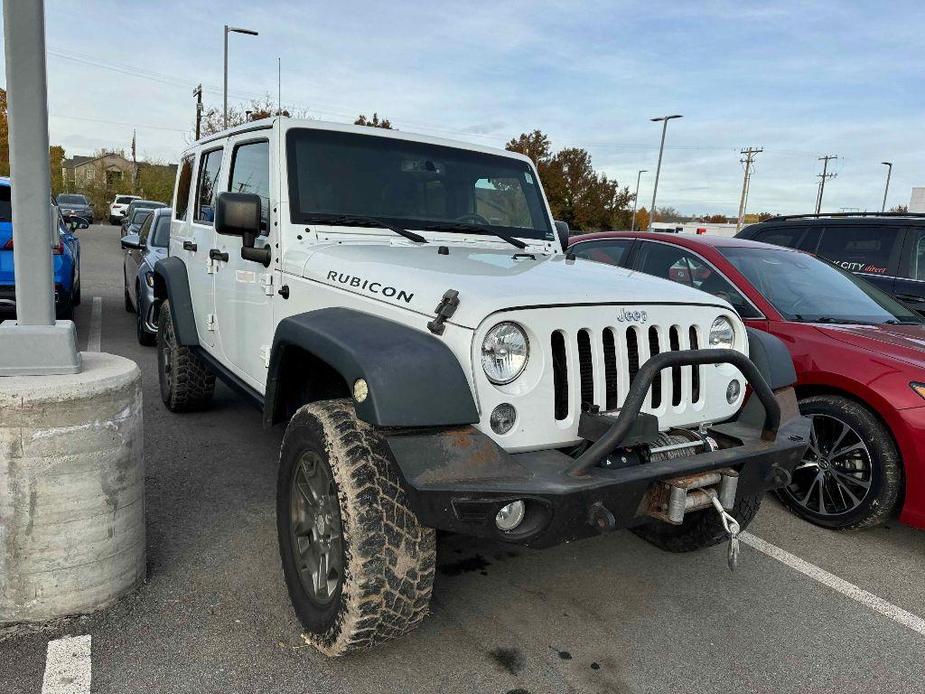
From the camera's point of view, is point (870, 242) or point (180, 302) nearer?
point (180, 302)

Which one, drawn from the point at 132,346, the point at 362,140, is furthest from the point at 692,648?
the point at 132,346

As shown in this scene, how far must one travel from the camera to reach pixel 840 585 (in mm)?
3430

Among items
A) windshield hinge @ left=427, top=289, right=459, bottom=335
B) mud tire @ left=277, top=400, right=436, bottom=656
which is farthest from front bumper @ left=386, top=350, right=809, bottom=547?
windshield hinge @ left=427, top=289, right=459, bottom=335

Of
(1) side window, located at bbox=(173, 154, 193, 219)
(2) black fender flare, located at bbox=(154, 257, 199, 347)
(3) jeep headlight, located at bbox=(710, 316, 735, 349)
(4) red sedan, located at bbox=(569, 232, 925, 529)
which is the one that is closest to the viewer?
(3) jeep headlight, located at bbox=(710, 316, 735, 349)

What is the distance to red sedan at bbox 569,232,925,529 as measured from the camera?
372 centimetres

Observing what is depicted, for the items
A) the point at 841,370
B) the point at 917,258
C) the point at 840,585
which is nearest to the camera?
the point at 840,585

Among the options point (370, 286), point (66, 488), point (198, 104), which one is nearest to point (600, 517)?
point (370, 286)

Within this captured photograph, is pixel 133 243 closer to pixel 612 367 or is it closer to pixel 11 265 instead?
pixel 11 265

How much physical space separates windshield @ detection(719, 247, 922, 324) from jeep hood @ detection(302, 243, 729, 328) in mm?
1785

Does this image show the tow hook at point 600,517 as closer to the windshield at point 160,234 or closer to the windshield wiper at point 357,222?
the windshield wiper at point 357,222

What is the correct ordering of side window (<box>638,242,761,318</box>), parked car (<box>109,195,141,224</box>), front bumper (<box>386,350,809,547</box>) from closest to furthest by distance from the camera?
front bumper (<box>386,350,809,547</box>)
side window (<box>638,242,761,318</box>)
parked car (<box>109,195,141,224</box>)

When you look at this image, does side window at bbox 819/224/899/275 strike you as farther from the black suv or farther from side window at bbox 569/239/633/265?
side window at bbox 569/239/633/265

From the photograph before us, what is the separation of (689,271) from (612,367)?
108 inches

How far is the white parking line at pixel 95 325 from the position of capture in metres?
7.76
